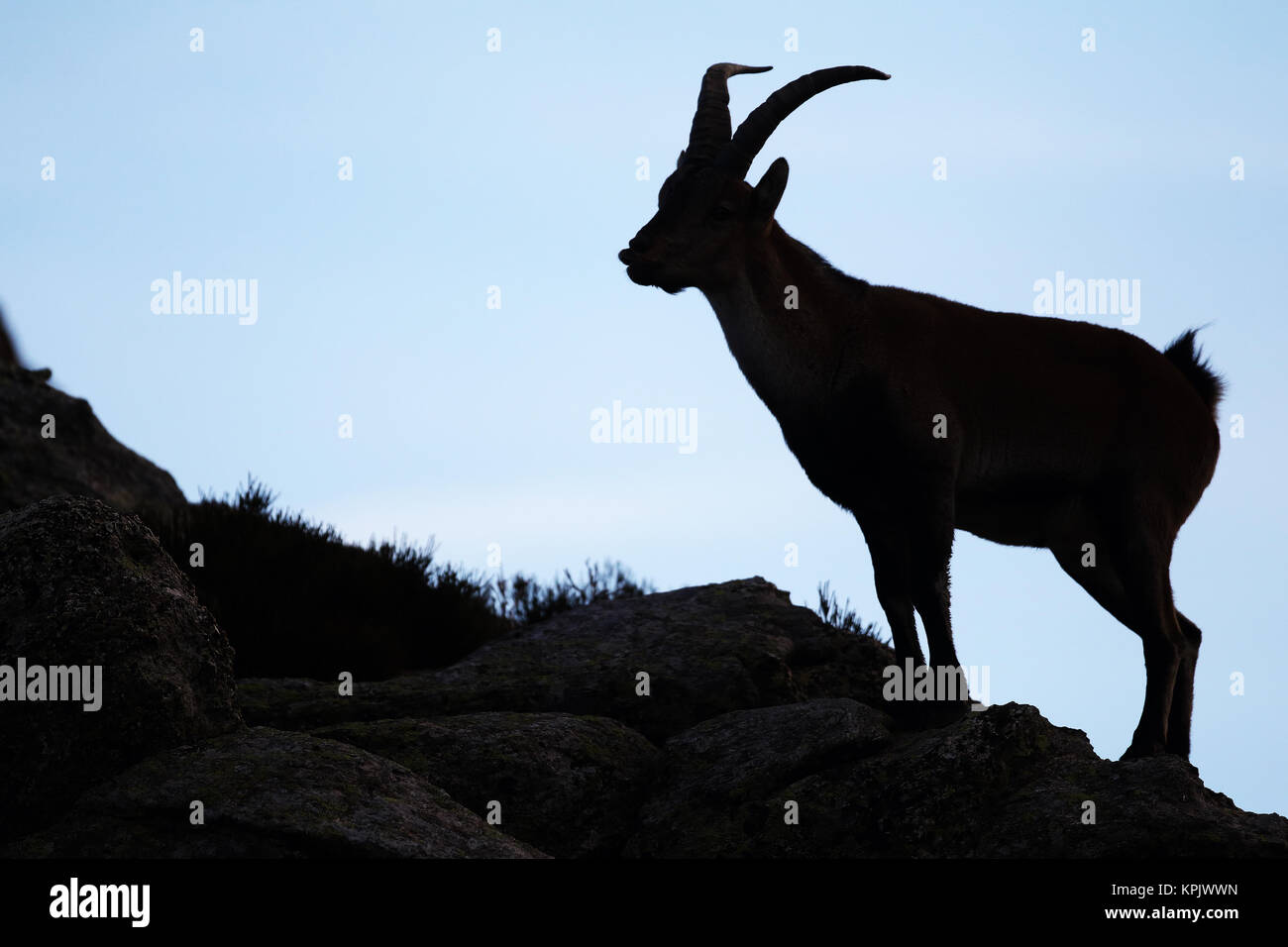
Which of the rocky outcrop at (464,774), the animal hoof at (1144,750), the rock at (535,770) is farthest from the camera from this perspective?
the animal hoof at (1144,750)

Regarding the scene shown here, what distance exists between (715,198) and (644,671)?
3175 mm

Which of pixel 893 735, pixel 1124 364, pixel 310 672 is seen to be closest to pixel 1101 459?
pixel 1124 364

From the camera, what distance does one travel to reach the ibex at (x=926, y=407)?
823cm

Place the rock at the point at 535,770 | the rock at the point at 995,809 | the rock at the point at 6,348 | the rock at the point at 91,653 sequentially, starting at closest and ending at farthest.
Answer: the rock at the point at 91,653
the rock at the point at 995,809
the rock at the point at 535,770
the rock at the point at 6,348

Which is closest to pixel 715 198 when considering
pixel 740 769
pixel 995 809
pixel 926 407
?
pixel 926 407

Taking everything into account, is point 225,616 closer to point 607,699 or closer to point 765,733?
point 607,699

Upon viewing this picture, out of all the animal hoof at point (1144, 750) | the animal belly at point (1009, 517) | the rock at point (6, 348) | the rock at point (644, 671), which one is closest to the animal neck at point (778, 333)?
the animal belly at point (1009, 517)

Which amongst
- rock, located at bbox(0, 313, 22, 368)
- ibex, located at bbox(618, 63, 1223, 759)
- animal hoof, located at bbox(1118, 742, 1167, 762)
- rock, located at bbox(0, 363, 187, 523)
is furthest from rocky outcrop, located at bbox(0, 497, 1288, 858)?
rock, located at bbox(0, 313, 22, 368)

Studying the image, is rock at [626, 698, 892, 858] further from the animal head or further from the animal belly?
the animal head

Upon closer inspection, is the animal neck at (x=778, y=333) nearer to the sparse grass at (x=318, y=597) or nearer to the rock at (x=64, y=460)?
the sparse grass at (x=318, y=597)

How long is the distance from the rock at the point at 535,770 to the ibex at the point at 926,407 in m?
2.01

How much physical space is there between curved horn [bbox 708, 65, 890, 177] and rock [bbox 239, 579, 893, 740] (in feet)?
10.9

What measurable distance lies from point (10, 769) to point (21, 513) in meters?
1.35
